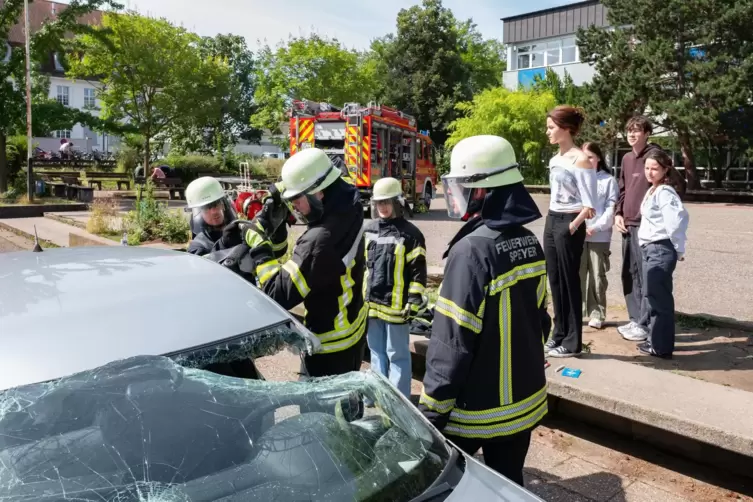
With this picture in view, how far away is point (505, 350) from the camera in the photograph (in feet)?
8.02

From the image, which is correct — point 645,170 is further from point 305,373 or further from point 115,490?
point 115,490

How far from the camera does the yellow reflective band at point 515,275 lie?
7.84 feet

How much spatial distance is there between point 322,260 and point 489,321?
0.98 metres

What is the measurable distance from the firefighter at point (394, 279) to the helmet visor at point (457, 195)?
168cm

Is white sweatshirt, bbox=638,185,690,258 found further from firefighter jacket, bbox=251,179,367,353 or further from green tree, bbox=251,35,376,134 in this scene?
green tree, bbox=251,35,376,134

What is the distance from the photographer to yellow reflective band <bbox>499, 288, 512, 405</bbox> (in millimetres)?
2422

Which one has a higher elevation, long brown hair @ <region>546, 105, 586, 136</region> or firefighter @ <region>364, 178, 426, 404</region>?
long brown hair @ <region>546, 105, 586, 136</region>

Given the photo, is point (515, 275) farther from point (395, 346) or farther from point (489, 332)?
point (395, 346)

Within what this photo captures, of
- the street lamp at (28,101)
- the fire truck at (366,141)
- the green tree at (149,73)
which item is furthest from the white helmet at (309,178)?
the green tree at (149,73)

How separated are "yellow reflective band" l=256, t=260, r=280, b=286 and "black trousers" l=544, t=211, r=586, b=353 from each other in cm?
240

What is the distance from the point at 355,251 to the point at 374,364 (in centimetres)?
154

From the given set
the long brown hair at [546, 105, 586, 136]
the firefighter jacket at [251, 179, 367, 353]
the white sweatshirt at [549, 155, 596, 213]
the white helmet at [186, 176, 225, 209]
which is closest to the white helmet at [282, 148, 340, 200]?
the firefighter jacket at [251, 179, 367, 353]

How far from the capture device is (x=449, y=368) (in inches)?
92.2

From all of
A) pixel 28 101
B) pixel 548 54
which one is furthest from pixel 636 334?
pixel 548 54
